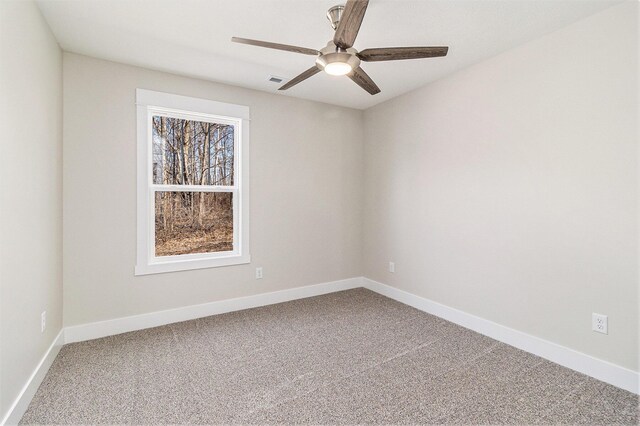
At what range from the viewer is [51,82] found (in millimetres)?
2383

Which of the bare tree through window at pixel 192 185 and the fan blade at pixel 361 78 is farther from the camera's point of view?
the bare tree through window at pixel 192 185

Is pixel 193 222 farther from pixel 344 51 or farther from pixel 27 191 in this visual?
pixel 344 51

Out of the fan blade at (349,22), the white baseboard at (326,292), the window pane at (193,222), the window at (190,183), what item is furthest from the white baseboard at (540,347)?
the fan blade at (349,22)

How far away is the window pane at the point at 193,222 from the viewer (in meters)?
3.26

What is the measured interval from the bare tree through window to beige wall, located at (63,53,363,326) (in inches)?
10.2

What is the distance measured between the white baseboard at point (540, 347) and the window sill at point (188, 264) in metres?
2.03

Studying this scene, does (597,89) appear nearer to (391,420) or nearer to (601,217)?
(601,217)

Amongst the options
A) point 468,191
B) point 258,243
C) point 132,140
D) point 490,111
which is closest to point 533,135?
point 490,111

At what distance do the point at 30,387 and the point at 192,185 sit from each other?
2034 millimetres

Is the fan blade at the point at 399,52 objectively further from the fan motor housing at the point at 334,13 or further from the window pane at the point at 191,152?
the window pane at the point at 191,152

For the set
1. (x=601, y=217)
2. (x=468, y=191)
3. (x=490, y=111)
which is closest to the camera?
(x=601, y=217)

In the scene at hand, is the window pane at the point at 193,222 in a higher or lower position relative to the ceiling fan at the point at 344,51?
lower

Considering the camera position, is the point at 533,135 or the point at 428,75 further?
the point at 428,75

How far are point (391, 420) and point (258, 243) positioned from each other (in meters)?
2.38
